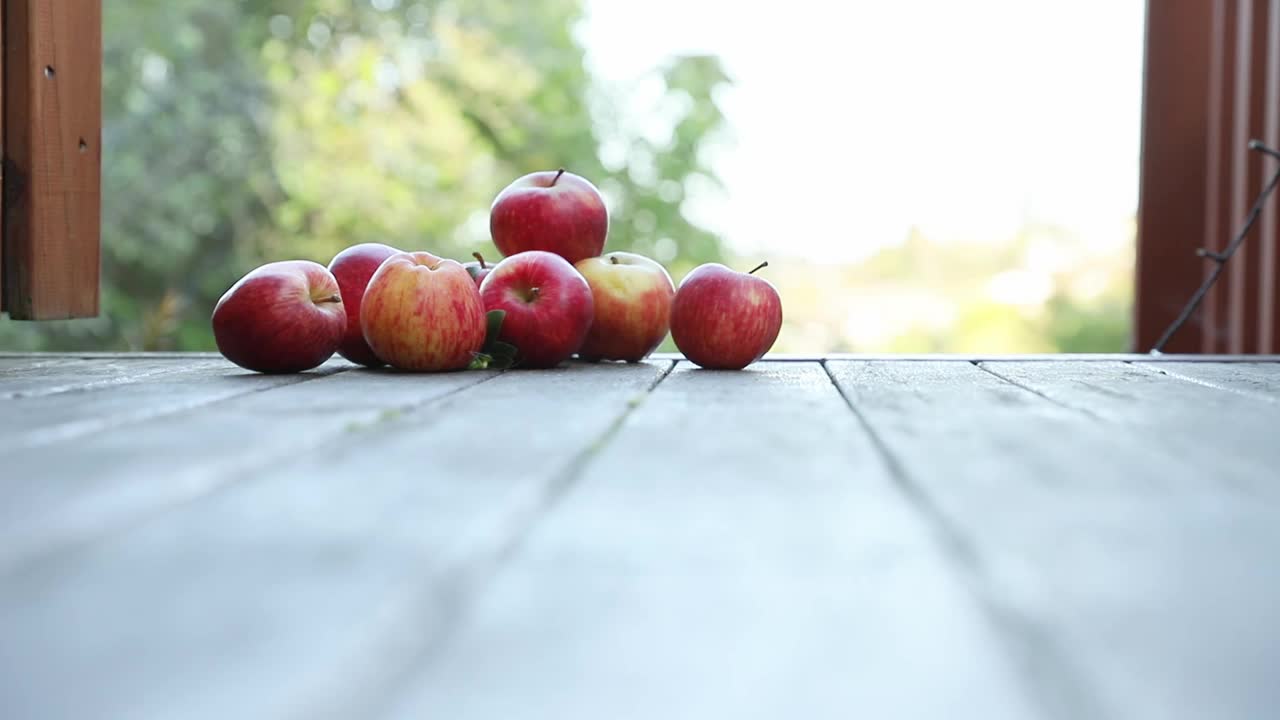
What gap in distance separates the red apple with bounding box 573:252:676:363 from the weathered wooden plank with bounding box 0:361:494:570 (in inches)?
18.6

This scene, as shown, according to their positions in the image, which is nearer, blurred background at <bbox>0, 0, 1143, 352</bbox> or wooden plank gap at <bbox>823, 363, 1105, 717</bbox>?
wooden plank gap at <bbox>823, 363, 1105, 717</bbox>

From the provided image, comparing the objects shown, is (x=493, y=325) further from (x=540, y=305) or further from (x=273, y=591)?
(x=273, y=591)

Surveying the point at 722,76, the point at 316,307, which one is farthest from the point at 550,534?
the point at 722,76

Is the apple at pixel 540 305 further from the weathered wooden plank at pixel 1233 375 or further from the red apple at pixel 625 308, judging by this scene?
the weathered wooden plank at pixel 1233 375

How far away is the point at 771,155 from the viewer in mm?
13117

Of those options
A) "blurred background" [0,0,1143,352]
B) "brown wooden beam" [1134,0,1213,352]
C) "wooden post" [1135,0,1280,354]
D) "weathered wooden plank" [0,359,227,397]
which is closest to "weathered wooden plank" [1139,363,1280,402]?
"weathered wooden plank" [0,359,227,397]

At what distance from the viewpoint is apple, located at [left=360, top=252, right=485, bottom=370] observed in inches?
64.0

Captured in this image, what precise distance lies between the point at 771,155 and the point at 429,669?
42.7 ft

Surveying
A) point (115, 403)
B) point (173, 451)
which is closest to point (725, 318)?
point (115, 403)

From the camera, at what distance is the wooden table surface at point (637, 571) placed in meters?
Answer: 0.41

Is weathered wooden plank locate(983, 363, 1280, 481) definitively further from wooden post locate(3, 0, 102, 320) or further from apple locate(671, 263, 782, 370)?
wooden post locate(3, 0, 102, 320)

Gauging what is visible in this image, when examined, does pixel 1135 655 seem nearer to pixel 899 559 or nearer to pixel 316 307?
pixel 899 559

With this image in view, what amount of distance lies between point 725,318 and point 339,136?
10.3 m

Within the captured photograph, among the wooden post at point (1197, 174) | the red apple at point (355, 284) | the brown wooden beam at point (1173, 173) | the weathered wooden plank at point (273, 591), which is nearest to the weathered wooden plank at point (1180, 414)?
the weathered wooden plank at point (273, 591)
